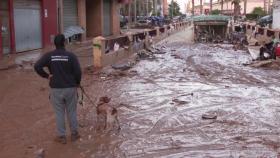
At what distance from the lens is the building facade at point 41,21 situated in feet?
71.9

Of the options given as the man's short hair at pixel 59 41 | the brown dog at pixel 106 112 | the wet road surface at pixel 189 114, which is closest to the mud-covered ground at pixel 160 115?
the wet road surface at pixel 189 114

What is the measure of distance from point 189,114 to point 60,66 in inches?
133

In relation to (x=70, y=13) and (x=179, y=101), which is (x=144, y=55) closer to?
(x=179, y=101)

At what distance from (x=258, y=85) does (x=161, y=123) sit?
5.69 meters

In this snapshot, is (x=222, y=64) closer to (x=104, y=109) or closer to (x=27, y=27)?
(x=27, y=27)

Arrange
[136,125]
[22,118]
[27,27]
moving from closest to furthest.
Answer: [136,125]
[22,118]
[27,27]

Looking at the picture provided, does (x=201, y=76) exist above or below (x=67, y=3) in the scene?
below

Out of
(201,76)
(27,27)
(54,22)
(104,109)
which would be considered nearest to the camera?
(104,109)

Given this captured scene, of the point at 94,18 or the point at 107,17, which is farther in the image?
the point at 107,17

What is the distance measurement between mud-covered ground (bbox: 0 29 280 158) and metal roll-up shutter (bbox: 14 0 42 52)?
288 inches

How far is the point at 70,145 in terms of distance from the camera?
741 cm

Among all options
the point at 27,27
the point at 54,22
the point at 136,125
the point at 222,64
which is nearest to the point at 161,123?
the point at 136,125

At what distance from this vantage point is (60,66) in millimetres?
7207

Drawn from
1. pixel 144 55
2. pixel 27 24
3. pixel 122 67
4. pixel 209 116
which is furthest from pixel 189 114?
pixel 27 24
